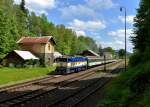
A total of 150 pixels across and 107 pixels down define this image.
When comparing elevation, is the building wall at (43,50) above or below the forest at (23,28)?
below

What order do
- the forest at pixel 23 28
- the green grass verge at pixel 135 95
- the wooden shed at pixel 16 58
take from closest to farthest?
the green grass verge at pixel 135 95 < the wooden shed at pixel 16 58 < the forest at pixel 23 28

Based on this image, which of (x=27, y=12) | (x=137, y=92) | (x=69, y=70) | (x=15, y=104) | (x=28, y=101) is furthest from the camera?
(x=27, y=12)

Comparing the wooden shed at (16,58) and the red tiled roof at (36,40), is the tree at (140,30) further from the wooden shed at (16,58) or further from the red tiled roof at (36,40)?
the red tiled roof at (36,40)

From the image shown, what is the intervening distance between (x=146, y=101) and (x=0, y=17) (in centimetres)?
6032

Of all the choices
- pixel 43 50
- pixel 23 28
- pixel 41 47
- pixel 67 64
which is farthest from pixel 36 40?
pixel 23 28

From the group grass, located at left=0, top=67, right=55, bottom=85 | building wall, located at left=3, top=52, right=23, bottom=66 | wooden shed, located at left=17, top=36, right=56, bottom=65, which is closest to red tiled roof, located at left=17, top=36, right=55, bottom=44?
wooden shed, located at left=17, top=36, right=56, bottom=65

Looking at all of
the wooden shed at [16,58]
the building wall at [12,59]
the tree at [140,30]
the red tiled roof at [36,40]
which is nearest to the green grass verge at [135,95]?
the tree at [140,30]

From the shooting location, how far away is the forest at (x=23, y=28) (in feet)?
235

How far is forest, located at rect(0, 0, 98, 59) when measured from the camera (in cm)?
7150

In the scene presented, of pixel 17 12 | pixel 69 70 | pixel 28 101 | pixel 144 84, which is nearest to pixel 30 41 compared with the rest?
pixel 69 70

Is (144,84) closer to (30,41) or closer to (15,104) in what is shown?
(15,104)

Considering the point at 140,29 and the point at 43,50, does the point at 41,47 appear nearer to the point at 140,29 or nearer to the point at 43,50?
the point at 43,50

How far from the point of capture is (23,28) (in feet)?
360

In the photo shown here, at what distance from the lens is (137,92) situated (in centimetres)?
1667
